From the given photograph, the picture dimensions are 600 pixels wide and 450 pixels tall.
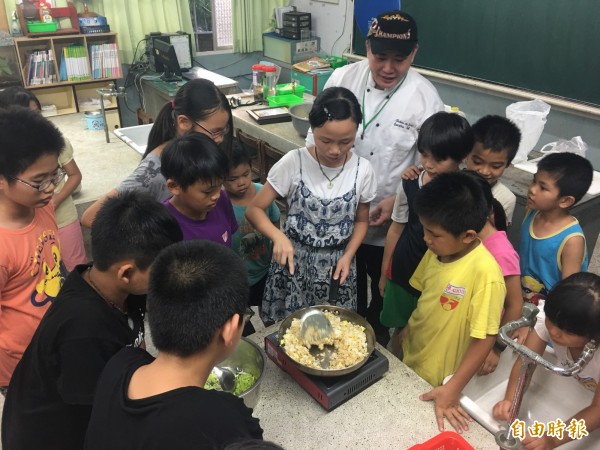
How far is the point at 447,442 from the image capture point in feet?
3.43

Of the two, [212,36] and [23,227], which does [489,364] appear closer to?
[23,227]

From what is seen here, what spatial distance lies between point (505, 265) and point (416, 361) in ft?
1.34

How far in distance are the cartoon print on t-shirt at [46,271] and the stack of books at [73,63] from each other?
11.2ft

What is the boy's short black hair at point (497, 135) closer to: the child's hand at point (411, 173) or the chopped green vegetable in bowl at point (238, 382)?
the child's hand at point (411, 173)

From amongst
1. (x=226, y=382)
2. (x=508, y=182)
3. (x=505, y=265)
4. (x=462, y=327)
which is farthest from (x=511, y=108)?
(x=226, y=382)

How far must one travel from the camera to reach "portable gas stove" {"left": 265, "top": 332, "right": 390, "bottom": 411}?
3.79ft

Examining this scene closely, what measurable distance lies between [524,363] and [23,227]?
4.30 ft

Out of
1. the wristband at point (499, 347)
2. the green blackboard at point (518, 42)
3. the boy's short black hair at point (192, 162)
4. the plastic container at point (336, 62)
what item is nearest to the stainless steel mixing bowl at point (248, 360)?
the boy's short black hair at point (192, 162)

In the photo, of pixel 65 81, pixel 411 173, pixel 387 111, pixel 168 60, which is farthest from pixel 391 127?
pixel 65 81

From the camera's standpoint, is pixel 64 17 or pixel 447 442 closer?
pixel 447 442

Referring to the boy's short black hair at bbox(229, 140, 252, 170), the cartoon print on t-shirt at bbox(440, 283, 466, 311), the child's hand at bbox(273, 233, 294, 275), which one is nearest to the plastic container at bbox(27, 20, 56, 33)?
the boy's short black hair at bbox(229, 140, 252, 170)

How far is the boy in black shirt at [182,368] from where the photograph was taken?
0.73 m

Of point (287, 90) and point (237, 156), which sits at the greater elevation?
point (237, 156)

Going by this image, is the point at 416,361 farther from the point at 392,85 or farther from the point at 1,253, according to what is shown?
the point at 1,253
